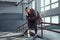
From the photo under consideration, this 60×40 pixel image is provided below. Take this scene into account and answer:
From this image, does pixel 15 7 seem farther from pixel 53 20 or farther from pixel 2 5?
Answer: pixel 53 20

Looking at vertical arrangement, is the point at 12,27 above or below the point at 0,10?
below

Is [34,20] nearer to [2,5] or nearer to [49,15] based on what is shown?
[2,5]

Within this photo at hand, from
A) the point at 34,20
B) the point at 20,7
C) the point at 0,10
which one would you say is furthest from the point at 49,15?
the point at 34,20

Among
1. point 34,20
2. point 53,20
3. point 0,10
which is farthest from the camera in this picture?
point 53,20

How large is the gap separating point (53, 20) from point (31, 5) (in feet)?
7.06

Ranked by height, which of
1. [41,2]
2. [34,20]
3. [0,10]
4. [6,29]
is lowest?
Answer: [6,29]

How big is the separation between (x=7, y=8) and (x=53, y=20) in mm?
3620

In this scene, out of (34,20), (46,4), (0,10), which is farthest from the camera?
(46,4)

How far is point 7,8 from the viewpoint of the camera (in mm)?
9070

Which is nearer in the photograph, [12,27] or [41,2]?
[12,27]

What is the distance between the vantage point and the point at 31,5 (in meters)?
9.28

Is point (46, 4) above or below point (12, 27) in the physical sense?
above

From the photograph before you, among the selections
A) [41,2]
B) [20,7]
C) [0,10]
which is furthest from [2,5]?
[41,2]

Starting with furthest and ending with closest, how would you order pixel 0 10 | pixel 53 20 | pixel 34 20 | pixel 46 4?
1. pixel 46 4
2. pixel 53 20
3. pixel 0 10
4. pixel 34 20
